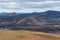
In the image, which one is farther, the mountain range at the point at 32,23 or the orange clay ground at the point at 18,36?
the mountain range at the point at 32,23

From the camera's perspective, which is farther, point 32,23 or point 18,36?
point 32,23

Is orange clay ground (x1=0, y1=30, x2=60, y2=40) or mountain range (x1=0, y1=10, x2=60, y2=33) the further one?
mountain range (x1=0, y1=10, x2=60, y2=33)

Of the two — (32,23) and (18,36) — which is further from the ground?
(18,36)

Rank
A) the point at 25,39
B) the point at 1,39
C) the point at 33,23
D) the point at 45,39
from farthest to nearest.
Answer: the point at 33,23, the point at 45,39, the point at 25,39, the point at 1,39

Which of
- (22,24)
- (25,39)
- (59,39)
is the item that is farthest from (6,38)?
(22,24)

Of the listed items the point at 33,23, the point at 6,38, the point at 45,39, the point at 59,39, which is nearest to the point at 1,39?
the point at 6,38

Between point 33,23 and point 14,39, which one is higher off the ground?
point 14,39

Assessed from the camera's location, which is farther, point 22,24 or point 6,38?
point 22,24

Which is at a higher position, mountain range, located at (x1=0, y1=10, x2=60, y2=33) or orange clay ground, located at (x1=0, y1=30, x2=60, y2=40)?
orange clay ground, located at (x1=0, y1=30, x2=60, y2=40)

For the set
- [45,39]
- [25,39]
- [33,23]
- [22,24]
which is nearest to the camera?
[25,39]

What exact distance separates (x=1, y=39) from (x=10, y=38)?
0.99 m

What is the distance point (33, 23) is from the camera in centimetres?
5038

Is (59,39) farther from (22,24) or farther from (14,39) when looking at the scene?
(22,24)

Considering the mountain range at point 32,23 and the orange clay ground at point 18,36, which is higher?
the orange clay ground at point 18,36
